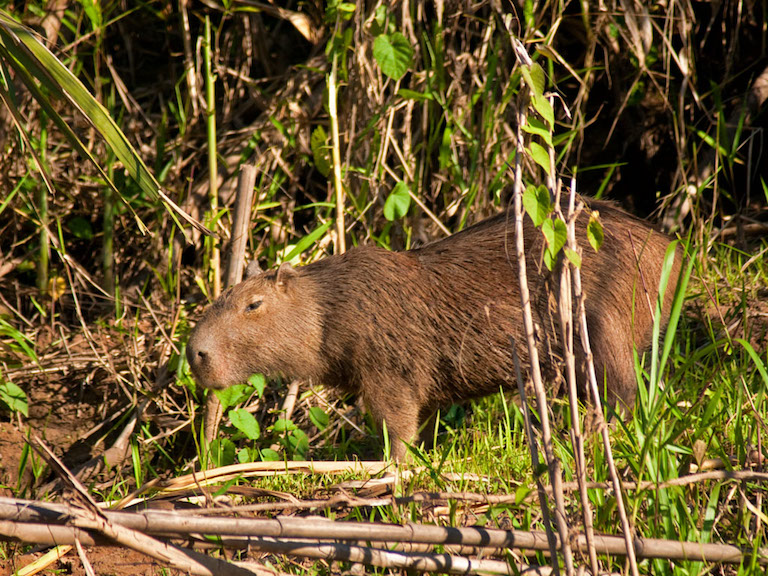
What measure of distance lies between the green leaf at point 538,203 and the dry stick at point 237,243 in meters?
2.52

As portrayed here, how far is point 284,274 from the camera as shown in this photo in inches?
151

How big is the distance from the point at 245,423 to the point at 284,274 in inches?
27.6

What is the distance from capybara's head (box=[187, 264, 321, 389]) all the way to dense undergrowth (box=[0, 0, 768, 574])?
13cm

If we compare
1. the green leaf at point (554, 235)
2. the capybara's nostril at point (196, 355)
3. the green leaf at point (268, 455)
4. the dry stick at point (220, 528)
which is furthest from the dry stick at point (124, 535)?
the capybara's nostril at point (196, 355)

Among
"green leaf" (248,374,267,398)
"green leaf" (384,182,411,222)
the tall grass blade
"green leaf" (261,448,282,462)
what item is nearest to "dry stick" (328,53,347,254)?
"green leaf" (384,182,411,222)

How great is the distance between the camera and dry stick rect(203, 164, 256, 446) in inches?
159

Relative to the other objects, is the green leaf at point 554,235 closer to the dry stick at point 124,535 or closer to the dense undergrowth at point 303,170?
the dry stick at point 124,535

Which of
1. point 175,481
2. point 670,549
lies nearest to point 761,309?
point 670,549

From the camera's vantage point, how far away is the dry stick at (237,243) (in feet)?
13.3

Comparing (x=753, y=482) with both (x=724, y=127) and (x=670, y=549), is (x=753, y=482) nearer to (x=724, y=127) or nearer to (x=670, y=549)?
(x=670, y=549)

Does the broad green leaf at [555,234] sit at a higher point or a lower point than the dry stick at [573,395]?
higher

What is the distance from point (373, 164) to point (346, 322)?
118 centimetres

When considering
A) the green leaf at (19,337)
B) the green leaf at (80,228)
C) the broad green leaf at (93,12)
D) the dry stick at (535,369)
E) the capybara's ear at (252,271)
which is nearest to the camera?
the dry stick at (535,369)

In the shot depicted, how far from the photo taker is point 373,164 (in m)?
4.63
